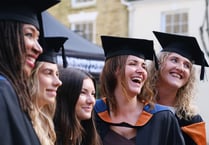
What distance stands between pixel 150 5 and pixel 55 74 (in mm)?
11206

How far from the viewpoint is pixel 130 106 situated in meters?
3.85

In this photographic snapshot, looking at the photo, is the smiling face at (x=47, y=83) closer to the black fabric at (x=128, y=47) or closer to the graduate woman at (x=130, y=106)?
the graduate woman at (x=130, y=106)

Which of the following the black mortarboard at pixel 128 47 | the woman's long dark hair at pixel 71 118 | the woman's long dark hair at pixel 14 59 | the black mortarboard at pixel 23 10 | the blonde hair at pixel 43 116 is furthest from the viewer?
the black mortarboard at pixel 128 47

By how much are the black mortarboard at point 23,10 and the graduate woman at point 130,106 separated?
115 centimetres

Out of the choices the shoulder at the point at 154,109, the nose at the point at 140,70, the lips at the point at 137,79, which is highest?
the nose at the point at 140,70

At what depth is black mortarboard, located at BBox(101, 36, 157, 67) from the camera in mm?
3943

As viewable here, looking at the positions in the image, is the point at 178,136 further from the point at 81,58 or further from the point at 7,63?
the point at 81,58

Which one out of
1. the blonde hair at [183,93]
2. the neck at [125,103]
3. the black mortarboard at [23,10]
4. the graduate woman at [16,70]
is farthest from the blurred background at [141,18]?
the graduate woman at [16,70]

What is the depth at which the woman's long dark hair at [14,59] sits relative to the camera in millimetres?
2377

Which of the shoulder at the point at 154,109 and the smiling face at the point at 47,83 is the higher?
the smiling face at the point at 47,83

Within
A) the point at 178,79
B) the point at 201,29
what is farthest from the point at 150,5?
the point at 178,79

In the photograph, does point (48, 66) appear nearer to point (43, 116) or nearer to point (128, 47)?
point (43, 116)

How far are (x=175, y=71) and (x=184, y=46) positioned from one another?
372mm

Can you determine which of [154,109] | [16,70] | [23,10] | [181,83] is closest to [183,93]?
[181,83]
